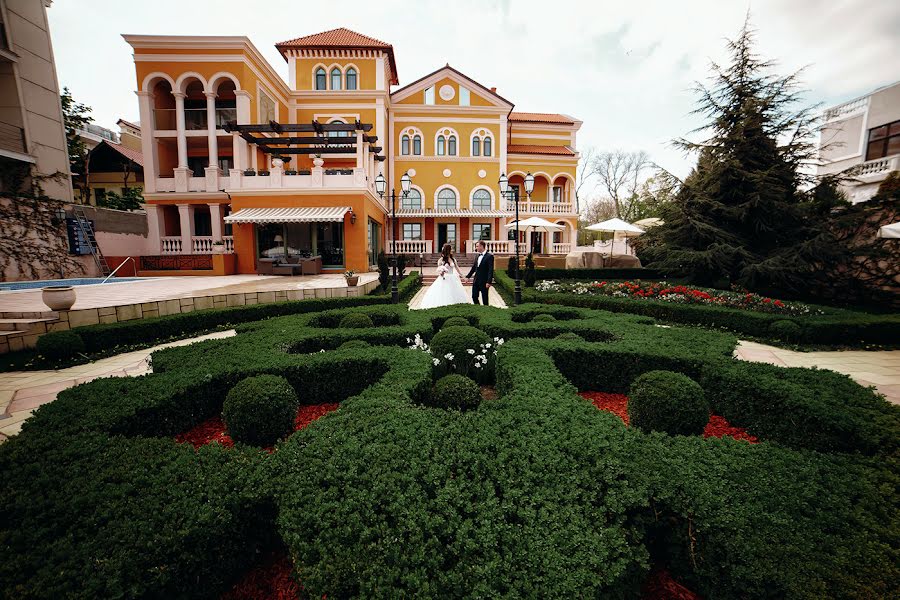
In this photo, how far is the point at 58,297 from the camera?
6355 millimetres

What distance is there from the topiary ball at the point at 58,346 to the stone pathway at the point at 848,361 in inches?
414

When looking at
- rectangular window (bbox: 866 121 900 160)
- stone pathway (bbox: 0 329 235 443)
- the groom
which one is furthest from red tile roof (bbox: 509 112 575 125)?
stone pathway (bbox: 0 329 235 443)

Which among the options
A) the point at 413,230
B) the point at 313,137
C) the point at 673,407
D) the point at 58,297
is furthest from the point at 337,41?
the point at 673,407

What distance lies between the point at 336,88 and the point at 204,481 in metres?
26.9

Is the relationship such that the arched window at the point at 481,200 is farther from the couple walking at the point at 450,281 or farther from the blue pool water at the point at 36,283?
the blue pool water at the point at 36,283

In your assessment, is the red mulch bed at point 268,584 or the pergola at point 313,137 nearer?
the red mulch bed at point 268,584

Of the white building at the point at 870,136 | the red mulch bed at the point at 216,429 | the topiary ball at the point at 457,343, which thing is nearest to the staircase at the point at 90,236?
the red mulch bed at the point at 216,429

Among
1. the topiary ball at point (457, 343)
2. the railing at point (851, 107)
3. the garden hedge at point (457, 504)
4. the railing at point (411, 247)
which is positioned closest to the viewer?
the garden hedge at point (457, 504)

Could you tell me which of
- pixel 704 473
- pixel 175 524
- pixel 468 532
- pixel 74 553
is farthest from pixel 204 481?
pixel 704 473

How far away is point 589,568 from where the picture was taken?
5.67ft

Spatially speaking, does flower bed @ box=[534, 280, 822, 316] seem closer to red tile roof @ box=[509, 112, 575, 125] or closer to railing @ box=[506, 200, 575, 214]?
railing @ box=[506, 200, 575, 214]

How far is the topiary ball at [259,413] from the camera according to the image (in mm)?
3143

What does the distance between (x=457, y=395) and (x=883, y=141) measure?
27.1 m

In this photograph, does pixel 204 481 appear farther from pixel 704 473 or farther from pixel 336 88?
pixel 336 88
